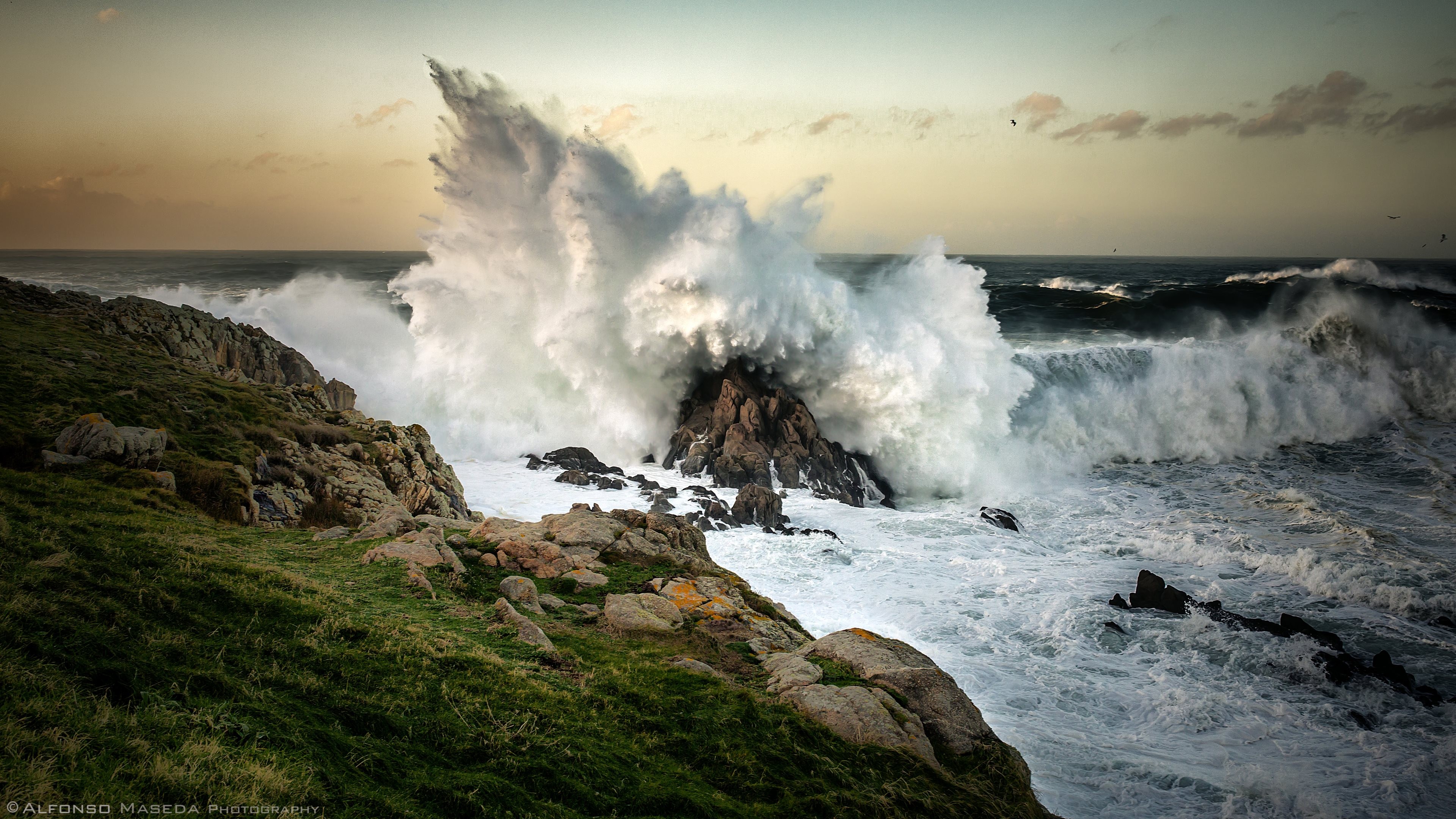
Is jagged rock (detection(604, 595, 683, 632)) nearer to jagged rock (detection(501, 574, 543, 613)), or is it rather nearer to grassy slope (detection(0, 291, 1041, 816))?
grassy slope (detection(0, 291, 1041, 816))

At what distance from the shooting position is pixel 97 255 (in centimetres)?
13500

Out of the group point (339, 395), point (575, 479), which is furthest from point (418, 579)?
point (339, 395)

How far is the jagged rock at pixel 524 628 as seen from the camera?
734 centimetres

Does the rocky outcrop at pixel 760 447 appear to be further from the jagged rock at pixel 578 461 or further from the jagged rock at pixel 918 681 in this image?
the jagged rock at pixel 918 681

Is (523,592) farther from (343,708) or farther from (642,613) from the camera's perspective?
(343,708)

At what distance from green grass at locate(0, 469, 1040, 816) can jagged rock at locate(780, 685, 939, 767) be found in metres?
0.22

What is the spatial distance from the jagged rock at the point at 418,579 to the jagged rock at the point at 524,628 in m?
0.96

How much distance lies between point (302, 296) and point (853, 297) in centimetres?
2615

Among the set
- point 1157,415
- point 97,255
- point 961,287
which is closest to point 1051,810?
point 961,287

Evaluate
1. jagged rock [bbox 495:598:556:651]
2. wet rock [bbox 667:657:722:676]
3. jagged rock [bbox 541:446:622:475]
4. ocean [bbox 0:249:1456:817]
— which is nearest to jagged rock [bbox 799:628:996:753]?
wet rock [bbox 667:657:722:676]

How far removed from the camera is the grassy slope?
3.49m

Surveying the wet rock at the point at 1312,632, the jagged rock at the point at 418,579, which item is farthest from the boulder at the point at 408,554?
the wet rock at the point at 1312,632

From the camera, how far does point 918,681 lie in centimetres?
777

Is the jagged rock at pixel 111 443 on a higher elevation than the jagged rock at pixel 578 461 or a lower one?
higher
